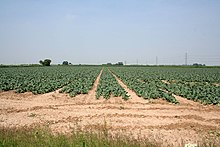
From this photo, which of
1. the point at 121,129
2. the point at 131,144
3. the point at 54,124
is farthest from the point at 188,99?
the point at 131,144

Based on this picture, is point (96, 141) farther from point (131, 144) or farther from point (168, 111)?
point (168, 111)

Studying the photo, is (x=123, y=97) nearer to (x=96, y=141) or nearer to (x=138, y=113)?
(x=138, y=113)

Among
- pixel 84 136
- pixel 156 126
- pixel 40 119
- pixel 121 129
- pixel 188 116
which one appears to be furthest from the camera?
pixel 188 116

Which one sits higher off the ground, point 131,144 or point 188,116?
point 131,144

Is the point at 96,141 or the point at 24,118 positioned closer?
the point at 96,141

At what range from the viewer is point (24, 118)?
1102cm

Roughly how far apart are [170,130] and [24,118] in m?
7.11

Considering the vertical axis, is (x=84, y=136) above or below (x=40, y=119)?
above

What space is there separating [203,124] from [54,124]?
683cm

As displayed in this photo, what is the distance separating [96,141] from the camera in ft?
15.3

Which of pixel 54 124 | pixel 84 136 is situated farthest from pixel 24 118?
Result: pixel 84 136

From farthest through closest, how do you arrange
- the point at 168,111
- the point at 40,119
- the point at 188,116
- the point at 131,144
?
the point at 168,111, the point at 188,116, the point at 40,119, the point at 131,144

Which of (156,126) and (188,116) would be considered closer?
(156,126)

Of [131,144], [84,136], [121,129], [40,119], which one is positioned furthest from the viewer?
[40,119]
